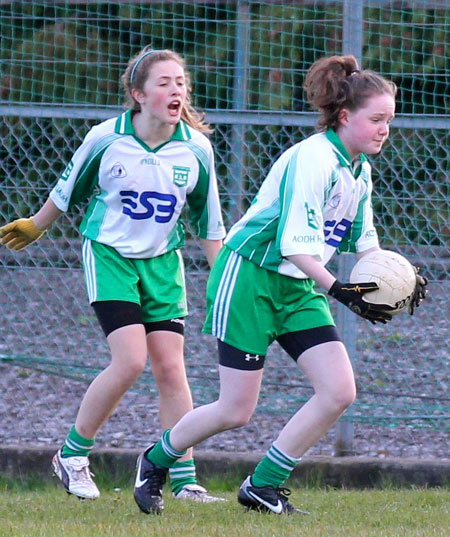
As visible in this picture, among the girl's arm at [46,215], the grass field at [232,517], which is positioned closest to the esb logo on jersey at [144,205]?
the girl's arm at [46,215]

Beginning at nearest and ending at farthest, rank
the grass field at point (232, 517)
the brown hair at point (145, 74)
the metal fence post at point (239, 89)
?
the grass field at point (232, 517) → the brown hair at point (145, 74) → the metal fence post at point (239, 89)

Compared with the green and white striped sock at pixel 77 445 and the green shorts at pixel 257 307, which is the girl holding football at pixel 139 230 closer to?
the green and white striped sock at pixel 77 445

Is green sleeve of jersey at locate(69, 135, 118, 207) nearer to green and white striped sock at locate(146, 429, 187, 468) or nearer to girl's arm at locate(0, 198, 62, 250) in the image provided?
girl's arm at locate(0, 198, 62, 250)

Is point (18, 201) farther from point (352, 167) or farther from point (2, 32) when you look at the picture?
point (352, 167)

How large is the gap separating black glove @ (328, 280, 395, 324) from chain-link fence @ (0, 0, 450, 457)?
1.61 meters

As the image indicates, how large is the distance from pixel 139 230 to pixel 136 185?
0.63ft

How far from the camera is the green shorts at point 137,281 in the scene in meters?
5.15

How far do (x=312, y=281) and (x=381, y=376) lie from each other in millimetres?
1951

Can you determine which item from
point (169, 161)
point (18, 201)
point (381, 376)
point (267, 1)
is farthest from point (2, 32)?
point (381, 376)

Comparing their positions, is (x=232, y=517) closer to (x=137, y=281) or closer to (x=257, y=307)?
(x=257, y=307)

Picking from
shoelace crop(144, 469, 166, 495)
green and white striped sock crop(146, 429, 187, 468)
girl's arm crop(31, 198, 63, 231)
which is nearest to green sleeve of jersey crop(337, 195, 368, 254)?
green and white striped sock crop(146, 429, 187, 468)

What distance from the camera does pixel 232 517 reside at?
476 cm

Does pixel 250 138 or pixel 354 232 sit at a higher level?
pixel 250 138

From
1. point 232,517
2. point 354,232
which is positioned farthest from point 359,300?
point 232,517
